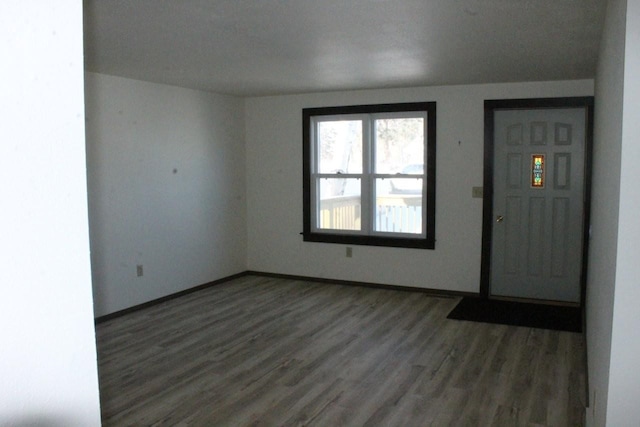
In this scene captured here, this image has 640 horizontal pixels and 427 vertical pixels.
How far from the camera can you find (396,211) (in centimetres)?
628

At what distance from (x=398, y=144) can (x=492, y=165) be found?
1.10m

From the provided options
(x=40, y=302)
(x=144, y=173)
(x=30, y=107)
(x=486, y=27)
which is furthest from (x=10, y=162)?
(x=144, y=173)

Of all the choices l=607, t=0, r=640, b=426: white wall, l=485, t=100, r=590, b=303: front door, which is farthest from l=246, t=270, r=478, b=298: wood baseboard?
l=607, t=0, r=640, b=426: white wall

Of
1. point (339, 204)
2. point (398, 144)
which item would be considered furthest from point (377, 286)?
point (398, 144)

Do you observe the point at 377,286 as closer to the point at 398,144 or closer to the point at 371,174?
the point at 371,174

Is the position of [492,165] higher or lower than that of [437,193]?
higher

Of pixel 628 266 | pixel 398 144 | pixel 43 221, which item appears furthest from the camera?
pixel 398 144

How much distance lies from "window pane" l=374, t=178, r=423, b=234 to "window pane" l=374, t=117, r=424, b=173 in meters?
0.19

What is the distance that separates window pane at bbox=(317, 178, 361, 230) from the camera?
6.52m

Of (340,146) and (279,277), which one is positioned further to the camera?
(279,277)

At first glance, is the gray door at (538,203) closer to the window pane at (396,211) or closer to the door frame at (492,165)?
the door frame at (492,165)

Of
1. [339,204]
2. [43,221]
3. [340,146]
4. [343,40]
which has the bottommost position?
[339,204]

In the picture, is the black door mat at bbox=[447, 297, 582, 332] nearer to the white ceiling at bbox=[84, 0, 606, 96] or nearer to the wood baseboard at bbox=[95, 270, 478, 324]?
the wood baseboard at bbox=[95, 270, 478, 324]

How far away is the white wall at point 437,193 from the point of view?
5.73 metres
